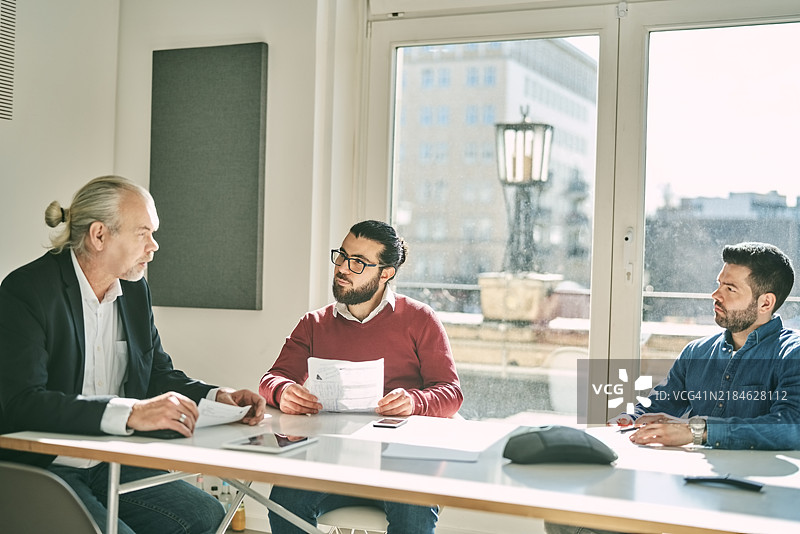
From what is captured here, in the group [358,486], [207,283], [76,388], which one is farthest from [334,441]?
[207,283]

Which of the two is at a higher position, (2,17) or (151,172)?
(2,17)

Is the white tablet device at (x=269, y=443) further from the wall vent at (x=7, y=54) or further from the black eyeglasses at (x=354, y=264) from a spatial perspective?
the wall vent at (x=7, y=54)

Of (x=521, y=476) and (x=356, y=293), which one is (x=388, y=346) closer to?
(x=356, y=293)

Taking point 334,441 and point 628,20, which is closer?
point 334,441

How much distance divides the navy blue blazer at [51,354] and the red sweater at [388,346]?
0.44 m

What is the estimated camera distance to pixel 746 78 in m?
3.31

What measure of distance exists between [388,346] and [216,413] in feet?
2.65

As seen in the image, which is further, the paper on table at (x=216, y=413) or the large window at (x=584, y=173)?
the large window at (x=584, y=173)


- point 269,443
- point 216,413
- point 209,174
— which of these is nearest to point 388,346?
point 216,413

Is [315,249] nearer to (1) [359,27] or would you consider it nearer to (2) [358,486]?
(1) [359,27]

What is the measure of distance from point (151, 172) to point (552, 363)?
85.0 inches

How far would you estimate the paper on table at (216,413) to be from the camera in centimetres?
226

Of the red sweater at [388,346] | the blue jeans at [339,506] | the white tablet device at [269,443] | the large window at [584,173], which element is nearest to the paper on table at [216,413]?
the white tablet device at [269,443]

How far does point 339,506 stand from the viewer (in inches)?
97.8
